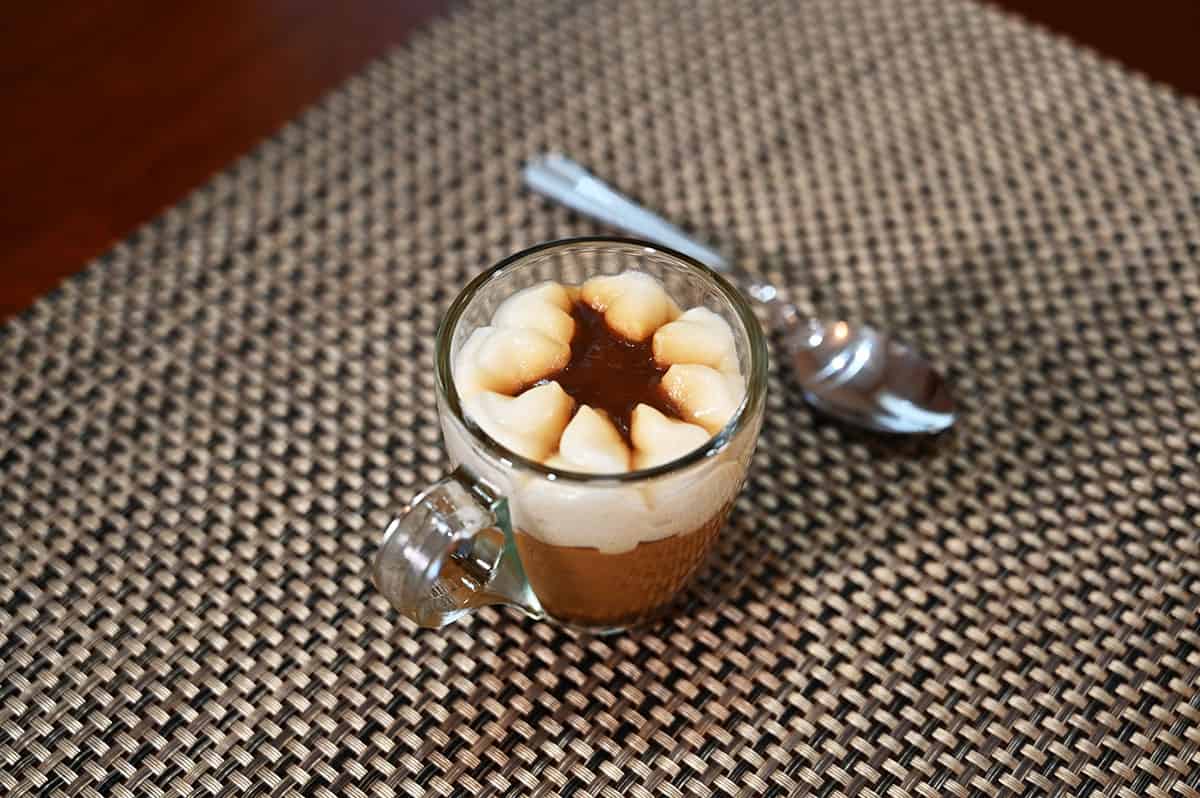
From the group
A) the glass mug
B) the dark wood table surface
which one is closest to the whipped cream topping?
the glass mug

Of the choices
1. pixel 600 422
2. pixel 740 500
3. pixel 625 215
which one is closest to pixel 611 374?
pixel 600 422

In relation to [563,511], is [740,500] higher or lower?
lower

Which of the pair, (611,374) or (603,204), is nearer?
(611,374)

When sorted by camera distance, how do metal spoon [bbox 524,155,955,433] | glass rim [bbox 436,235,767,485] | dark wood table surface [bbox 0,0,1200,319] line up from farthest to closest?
dark wood table surface [bbox 0,0,1200,319]
metal spoon [bbox 524,155,955,433]
glass rim [bbox 436,235,767,485]

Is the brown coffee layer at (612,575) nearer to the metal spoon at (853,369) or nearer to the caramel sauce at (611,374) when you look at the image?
the caramel sauce at (611,374)

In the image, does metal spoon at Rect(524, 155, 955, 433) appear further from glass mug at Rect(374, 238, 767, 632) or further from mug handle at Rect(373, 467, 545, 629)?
mug handle at Rect(373, 467, 545, 629)

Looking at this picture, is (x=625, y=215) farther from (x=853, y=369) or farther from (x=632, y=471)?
(x=632, y=471)
